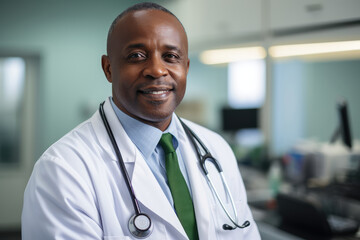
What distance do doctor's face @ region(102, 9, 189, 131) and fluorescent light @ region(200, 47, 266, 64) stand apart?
195cm

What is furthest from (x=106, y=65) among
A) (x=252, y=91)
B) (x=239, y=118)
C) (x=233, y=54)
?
(x=252, y=91)

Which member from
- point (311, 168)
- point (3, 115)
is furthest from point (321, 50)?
point (3, 115)

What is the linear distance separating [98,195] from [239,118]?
2909 millimetres

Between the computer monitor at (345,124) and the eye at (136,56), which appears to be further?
the computer monitor at (345,124)

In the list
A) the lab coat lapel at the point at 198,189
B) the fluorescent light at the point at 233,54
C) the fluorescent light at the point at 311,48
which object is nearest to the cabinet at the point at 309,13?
the fluorescent light at the point at 311,48

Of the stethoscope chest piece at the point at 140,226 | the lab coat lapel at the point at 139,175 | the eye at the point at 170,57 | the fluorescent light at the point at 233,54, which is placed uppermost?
the fluorescent light at the point at 233,54

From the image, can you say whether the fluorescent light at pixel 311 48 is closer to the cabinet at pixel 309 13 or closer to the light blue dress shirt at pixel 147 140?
the cabinet at pixel 309 13

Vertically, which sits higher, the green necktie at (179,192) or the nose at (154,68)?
the nose at (154,68)

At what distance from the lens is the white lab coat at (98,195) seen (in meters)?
0.83

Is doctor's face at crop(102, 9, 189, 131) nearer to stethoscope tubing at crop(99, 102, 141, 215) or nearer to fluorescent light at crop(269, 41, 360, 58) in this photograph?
stethoscope tubing at crop(99, 102, 141, 215)

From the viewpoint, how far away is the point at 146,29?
923 millimetres

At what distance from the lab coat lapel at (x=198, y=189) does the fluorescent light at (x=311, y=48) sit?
142 cm

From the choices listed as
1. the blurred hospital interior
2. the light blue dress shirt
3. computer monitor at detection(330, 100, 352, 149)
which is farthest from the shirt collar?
computer monitor at detection(330, 100, 352, 149)

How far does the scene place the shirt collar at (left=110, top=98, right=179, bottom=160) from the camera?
100 cm
